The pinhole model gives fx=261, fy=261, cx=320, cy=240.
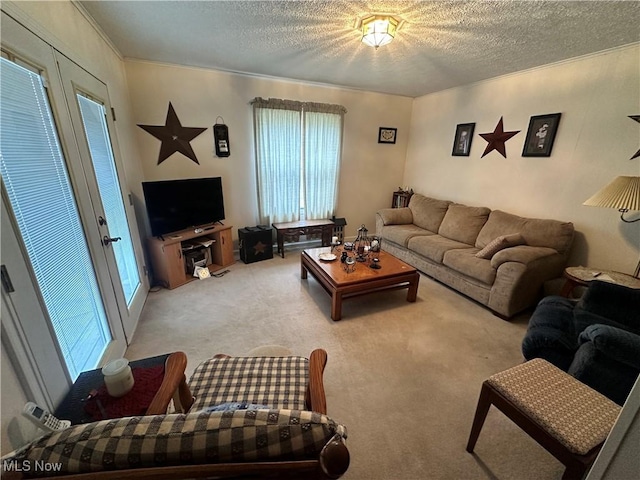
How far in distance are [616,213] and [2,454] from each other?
13.6 ft

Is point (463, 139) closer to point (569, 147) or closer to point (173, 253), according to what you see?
point (569, 147)

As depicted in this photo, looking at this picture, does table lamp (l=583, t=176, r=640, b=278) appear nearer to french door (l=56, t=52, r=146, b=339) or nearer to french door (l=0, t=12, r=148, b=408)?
french door (l=0, t=12, r=148, b=408)

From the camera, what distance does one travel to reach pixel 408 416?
1583mm

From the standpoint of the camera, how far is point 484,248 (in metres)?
2.91

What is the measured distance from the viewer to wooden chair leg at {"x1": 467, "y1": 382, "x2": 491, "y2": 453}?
A: 4.23ft

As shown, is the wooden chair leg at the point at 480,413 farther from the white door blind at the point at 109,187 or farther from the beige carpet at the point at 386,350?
the white door blind at the point at 109,187

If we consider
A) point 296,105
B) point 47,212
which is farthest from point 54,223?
point 296,105

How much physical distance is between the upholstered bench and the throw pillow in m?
1.62

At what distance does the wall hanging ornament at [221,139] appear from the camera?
11.3 feet

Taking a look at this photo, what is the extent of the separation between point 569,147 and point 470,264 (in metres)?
1.57

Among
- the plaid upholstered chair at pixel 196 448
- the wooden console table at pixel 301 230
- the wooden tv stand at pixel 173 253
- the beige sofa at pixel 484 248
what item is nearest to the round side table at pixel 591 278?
the beige sofa at pixel 484 248

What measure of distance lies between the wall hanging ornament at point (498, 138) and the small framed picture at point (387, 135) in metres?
1.48

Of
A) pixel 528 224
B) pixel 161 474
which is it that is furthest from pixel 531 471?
pixel 528 224

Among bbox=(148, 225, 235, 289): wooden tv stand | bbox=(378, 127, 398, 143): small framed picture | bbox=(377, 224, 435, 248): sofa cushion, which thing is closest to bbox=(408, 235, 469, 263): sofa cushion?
bbox=(377, 224, 435, 248): sofa cushion
